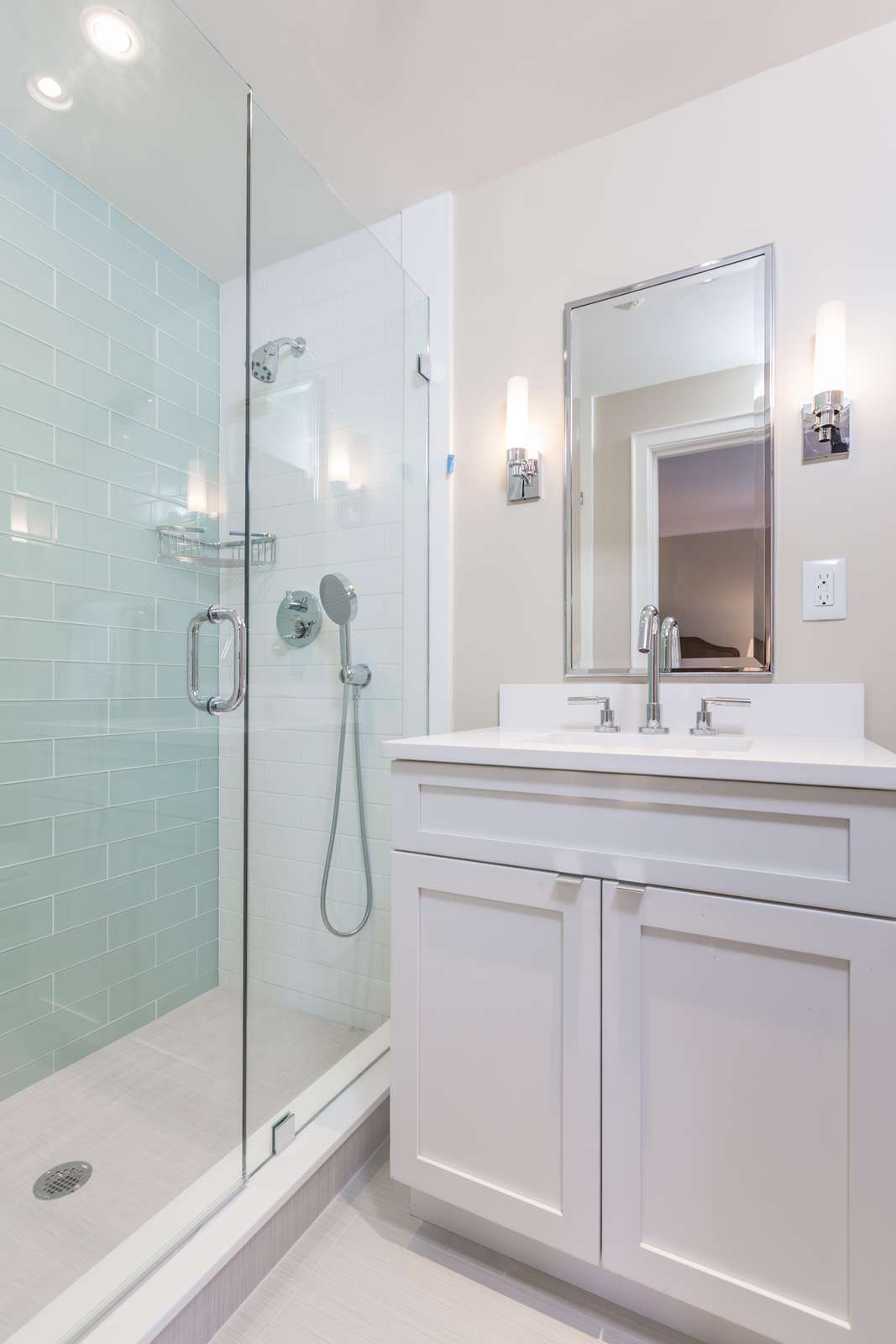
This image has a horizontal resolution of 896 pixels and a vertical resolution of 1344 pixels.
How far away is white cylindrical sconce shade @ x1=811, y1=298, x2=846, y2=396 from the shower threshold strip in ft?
5.71

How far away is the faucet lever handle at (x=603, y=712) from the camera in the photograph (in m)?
1.51

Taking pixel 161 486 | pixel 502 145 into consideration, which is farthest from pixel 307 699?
pixel 502 145

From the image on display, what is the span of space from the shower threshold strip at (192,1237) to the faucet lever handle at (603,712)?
93cm

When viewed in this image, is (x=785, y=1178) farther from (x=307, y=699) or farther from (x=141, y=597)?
(x=141, y=597)

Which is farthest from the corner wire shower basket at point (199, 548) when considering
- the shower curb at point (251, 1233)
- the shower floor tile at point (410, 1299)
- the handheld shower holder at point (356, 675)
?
the shower floor tile at point (410, 1299)

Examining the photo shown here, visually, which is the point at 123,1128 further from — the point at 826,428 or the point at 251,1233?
the point at 826,428

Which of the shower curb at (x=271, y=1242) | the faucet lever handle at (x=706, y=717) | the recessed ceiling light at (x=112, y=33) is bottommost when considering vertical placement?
the shower curb at (x=271, y=1242)

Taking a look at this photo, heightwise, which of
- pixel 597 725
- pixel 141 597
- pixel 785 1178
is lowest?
pixel 785 1178

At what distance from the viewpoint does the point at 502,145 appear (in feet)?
5.37

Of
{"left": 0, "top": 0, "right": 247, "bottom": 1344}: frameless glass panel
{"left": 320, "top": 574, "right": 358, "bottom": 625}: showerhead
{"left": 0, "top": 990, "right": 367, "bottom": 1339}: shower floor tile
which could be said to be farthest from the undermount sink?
{"left": 0, "top": 990, "right": 367, "bottom": 1339}: shower floor tile

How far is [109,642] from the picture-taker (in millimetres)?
1160

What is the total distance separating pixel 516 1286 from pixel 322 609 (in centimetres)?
130

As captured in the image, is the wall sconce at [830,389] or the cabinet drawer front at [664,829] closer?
the cabinet drawer front at [664,829]

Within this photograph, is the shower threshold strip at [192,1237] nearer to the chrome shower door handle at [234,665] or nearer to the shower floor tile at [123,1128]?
the shower floor tile at [123,1128]
